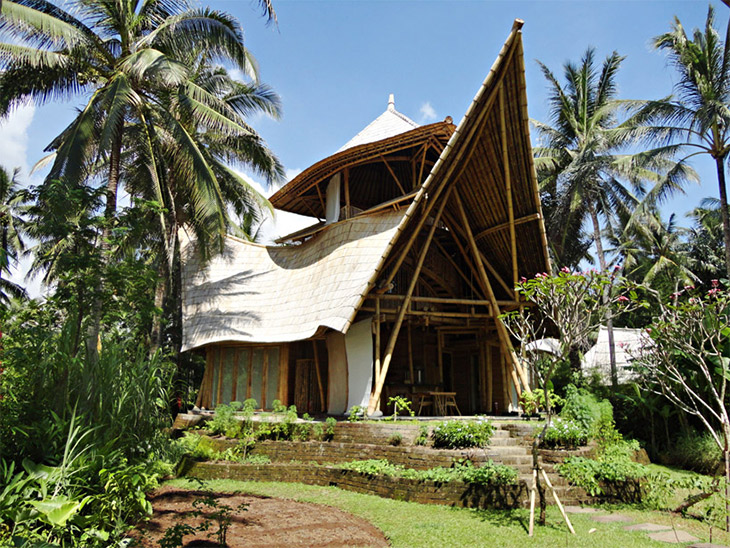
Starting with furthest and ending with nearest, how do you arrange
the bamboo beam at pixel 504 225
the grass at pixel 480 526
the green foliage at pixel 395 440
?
the bamboo beam at pixel 504 225 < the green foliage at pixel 395 440 < the grass at pixel 480 526

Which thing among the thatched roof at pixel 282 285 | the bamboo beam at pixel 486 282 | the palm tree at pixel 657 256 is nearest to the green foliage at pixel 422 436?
the thatched roof at pixel 282 285

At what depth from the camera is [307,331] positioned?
13.4 m

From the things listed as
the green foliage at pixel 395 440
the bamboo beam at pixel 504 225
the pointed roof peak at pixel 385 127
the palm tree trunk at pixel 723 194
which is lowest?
the green foliage at pixel 395 440

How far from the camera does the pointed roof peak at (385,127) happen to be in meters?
15.7

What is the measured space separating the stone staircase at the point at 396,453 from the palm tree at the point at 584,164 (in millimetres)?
10861

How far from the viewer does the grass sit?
19.7 ft

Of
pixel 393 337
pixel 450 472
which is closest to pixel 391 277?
pixel 393 337

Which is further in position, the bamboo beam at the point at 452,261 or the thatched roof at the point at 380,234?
the bamboo beam at the point at 452,261

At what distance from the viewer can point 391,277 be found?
44.4 feet

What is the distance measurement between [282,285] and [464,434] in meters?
8.65

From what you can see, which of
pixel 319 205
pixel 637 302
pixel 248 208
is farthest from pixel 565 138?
pixel 637 302

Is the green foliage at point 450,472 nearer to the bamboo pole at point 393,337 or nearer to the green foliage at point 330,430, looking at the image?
the green foliage at point 330,430

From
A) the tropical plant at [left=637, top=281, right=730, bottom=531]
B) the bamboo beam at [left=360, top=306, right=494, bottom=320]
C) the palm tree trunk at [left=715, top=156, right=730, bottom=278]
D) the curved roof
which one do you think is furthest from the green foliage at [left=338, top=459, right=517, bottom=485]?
the palm tree trunk at [left=715, top=156, right=730, bottom=278]

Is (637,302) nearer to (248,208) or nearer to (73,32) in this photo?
(73,32)
